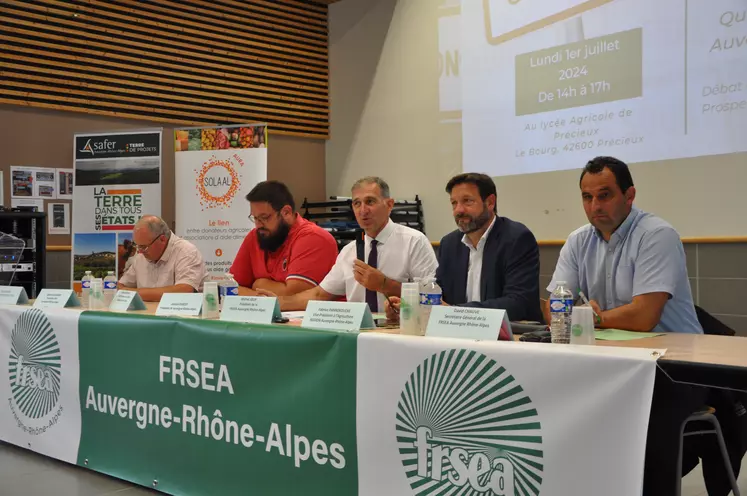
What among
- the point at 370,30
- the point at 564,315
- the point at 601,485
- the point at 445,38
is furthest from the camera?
the point at 370,30

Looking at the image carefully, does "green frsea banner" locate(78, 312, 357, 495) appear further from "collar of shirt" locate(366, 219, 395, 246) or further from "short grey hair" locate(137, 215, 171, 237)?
"short grey hair" locate(137, 215, 171, 237)

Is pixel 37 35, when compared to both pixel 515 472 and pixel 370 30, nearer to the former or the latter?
pixel 370 30

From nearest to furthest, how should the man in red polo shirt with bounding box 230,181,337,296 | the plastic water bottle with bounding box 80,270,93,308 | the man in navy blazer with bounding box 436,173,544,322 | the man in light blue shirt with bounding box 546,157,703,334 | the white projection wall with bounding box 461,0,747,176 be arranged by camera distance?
the man in light blue shirt with bounding box 546,157,703,334, the man in navy blazer with bounding box 436,173,544,322, the plastic water bottle with bounding box 80,270,93,308, the man in red polo shirt with bounding box 230,181,337,296, the white projection wall with bounding box 461,0,747,176

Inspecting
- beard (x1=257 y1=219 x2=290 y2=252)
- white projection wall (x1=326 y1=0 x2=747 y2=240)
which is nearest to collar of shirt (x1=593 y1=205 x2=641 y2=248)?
beard (x1=257 y1=219 x2=290 y2=252)

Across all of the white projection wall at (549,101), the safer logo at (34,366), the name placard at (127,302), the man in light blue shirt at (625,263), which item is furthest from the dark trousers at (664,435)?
the white projection wall at (549,101)

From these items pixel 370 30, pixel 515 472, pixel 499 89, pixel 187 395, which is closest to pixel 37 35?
pixel 370 30

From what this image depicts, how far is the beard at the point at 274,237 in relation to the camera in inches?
152

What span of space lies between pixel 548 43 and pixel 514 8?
0.45 metres

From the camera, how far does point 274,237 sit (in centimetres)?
386

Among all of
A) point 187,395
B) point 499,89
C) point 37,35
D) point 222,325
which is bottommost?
point 187,395

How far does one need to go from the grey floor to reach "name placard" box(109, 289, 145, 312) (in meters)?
0.66

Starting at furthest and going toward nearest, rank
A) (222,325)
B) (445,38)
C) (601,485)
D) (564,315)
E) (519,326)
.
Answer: (445,38)
(222,325)
(519,326)
(564,315)
(601,485)

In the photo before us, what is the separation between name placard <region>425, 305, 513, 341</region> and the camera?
1887mm

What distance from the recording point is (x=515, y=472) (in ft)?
5.57
